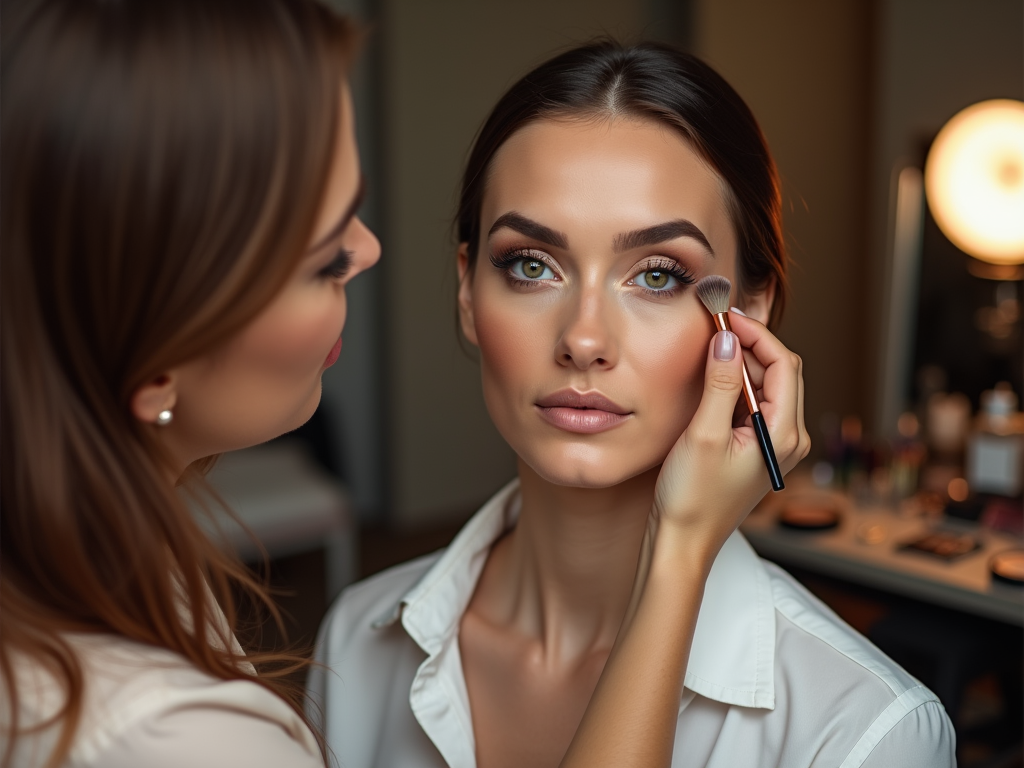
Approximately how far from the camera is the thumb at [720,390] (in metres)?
0.83

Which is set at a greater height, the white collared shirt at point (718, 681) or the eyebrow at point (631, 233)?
the eyebrow at point (631, 233)

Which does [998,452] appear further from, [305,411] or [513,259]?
[305,411]

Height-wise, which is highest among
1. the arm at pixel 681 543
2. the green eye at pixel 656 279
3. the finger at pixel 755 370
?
the green eye at pixel 656 279

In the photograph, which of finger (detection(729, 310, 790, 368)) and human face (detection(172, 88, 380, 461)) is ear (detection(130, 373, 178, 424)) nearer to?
human face (detection(172, 88, 380, 461))

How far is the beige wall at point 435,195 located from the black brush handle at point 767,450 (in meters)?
3.08

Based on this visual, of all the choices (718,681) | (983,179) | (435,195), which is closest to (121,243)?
(718,681)

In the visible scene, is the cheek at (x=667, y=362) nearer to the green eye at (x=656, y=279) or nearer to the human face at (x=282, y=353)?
the green eye at (x=656, y=279)

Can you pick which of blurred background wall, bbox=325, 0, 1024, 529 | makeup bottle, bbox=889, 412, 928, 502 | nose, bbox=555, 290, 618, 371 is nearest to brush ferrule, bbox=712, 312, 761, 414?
nose, bbox=555, 290, 618, 371

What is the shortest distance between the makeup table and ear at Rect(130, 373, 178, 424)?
1522 millimetres

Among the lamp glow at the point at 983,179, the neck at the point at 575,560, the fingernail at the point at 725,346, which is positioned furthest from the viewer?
the lamp glow at the point at 983,179

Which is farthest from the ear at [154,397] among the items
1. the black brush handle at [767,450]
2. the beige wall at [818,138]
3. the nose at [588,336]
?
the beige wall at [818,138]

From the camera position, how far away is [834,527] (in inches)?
78.1

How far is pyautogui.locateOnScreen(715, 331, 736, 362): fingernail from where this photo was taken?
0.86m

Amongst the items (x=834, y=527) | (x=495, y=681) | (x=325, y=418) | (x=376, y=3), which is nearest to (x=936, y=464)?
(x=834, y=527)
